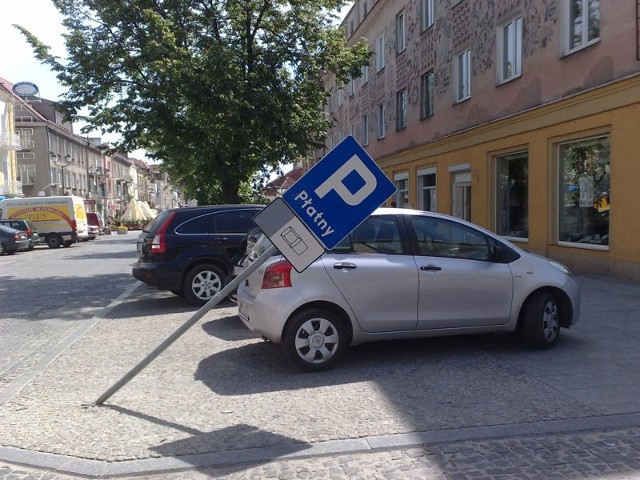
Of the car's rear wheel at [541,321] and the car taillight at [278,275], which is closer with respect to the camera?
the car taillight at [278,275]

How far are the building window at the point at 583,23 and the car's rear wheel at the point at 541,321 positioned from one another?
7905 millimetres

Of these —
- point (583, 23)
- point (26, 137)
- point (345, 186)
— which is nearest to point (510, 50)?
point (583, 23)

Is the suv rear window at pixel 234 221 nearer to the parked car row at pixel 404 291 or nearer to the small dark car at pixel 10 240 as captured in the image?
the parked car row at pixel 404 291

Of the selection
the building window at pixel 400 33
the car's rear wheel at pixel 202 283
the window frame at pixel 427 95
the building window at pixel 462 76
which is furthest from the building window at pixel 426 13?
the car's rear wheel at pixel 202 283

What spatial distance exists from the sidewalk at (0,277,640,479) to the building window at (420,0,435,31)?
16.9m

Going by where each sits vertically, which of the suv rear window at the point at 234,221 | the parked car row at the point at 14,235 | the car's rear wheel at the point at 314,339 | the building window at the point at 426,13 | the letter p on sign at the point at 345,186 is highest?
the building window at the point at 426,13

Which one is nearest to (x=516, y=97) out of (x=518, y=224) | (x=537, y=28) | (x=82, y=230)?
(x=537, y=28)

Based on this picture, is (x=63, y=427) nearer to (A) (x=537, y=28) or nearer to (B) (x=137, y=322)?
(B) (x=137, y=322)

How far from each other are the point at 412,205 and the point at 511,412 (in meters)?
19.7

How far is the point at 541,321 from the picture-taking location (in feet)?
20.5

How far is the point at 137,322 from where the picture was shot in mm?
8930

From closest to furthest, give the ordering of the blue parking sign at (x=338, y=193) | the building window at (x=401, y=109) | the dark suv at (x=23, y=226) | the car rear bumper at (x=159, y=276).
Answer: the blue parking sign at (x=338, y=193) → the car rear bumper at (x=159, y=276) → the building window at (x=401, y=109) → the dark suv at (x=23, y=226)

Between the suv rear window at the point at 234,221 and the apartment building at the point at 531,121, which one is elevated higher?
the apartment building at the point at 531,121

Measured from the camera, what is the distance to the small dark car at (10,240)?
82.0 feet
